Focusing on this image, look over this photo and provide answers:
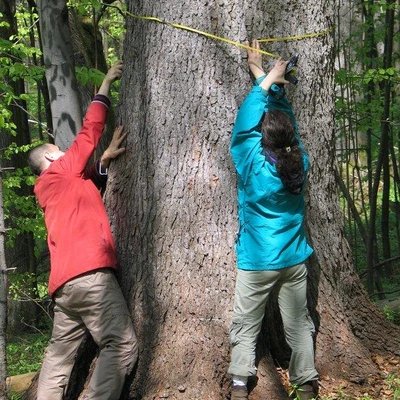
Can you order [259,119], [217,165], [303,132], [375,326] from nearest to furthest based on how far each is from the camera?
[259,119]
[217,165]
[303,132]
[375,326]

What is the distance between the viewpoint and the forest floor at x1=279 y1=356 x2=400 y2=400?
14.1 feet

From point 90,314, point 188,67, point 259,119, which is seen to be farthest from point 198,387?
point 188,67

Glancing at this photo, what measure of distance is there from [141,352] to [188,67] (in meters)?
1.96

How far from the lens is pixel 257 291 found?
3.96 meters

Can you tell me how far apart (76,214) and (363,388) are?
235cm

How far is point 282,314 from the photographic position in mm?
4145

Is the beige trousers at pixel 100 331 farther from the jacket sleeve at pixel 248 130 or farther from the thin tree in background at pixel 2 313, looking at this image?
the jacket sleeve at pixel 248 130

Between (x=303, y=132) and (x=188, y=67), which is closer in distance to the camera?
(x=188, y=67)

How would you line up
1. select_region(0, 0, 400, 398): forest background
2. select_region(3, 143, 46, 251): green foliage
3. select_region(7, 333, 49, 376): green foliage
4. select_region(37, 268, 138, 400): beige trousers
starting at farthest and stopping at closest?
select_region(3, 143, 46, 251): green foliage, select_region(0, 0, 400, 398): forest background, select_region(7, 333, 49, 376): green foliage, select_region(37, 268, 138, 400): beige trousers

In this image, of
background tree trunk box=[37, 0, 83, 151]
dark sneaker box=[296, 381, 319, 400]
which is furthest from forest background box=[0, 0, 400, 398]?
dark sneaker box=[296, 381, 319, 400]

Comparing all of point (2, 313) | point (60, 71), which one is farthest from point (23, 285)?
point (2, 313)

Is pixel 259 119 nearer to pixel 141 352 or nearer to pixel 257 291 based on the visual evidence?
pixel 257 291

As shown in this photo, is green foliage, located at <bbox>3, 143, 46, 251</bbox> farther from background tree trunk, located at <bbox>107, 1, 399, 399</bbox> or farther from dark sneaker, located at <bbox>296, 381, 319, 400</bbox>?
dark sneaker, located at <bbox>296, 381, 319, 400</bbox>

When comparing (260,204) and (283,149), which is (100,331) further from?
(283,149)
